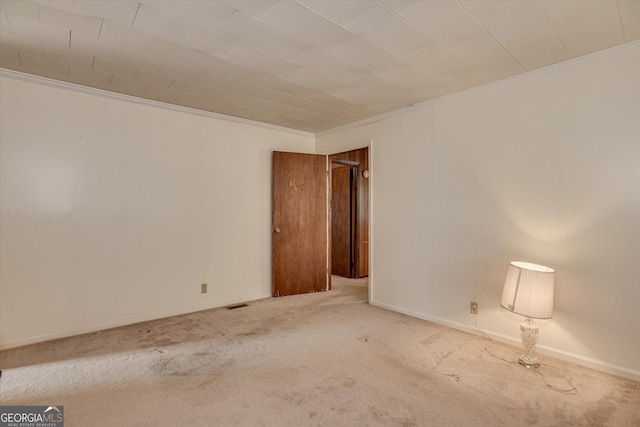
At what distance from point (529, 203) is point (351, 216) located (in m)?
3.45

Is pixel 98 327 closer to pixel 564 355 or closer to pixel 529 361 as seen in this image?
pixel 529 361

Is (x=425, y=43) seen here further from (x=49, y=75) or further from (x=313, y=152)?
(x=49, y=75)

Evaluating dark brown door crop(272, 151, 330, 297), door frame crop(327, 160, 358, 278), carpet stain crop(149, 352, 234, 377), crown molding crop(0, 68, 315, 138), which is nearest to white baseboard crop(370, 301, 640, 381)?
dark brown door crop(272, 151, 330, 297)

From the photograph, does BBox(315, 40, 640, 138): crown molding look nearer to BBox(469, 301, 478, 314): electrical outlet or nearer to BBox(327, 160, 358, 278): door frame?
BBox(327, 160, 358, 278): door frame

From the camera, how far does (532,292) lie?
7.95 feet

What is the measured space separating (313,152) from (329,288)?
2.19 m

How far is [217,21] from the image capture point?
207cm

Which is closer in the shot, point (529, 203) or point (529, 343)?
point (529, 343)

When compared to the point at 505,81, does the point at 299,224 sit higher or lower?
lower

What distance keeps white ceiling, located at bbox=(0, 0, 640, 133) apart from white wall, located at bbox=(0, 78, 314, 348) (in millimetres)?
441

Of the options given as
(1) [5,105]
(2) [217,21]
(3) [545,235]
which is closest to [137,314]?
(1) [5,105]

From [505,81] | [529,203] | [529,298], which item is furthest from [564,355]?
[505,81]

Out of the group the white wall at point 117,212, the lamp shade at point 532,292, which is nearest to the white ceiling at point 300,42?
the white wall at point 117,212

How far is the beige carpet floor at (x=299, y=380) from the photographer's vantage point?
1883 mm
